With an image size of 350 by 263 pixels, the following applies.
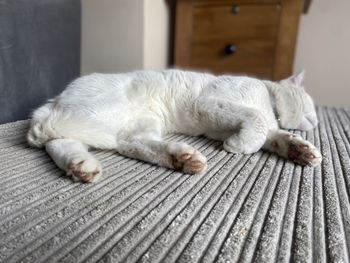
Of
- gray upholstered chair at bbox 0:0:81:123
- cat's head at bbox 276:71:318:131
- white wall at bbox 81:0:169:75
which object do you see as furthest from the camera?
white wall at bbox 81:0:169:75

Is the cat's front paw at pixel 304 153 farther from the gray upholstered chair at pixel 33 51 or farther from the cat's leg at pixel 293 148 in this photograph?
the gray upholstered chair at pixel 33 51

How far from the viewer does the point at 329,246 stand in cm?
46

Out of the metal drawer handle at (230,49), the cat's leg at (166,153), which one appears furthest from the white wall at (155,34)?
the cat's leg at (166,153)

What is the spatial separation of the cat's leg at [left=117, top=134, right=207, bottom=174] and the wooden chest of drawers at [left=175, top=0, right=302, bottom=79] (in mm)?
1059

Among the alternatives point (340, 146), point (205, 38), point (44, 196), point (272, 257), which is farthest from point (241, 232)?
point (205, 38)

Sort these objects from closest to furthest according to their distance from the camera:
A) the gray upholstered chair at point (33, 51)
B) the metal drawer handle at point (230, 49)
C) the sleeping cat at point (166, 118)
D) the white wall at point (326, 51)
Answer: the sleeping cat at point (166, 118) → the gray upholstered chair at point (33, 51) → the metal drawer handle at point (230, 49) → the white wall at point (326, 51)

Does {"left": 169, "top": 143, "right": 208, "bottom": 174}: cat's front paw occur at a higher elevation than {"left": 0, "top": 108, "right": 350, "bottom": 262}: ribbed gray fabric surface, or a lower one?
higher

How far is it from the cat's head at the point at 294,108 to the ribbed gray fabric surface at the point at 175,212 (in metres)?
0.33

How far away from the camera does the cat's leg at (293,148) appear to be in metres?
0.78

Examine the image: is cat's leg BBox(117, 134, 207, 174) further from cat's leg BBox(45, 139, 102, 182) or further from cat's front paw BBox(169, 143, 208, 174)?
cat's leg BBox(45, 139, 102, 182)

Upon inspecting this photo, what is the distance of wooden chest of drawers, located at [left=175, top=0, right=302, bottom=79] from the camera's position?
1.69m

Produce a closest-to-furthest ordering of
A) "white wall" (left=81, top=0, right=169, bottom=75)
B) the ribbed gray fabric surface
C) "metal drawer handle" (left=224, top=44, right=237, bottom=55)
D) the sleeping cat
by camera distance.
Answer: the ribbed gray fabric surface
the sleeping cat
"white wall" (left=81, top=0, right=169, bottom=75)
"metal drawer handle" (left=224, top=44, right=237, bottom=55)

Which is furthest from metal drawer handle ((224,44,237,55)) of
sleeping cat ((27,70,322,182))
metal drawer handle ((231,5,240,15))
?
sleeping cat ((27,70,322,182))

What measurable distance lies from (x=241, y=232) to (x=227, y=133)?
1.66 ft
